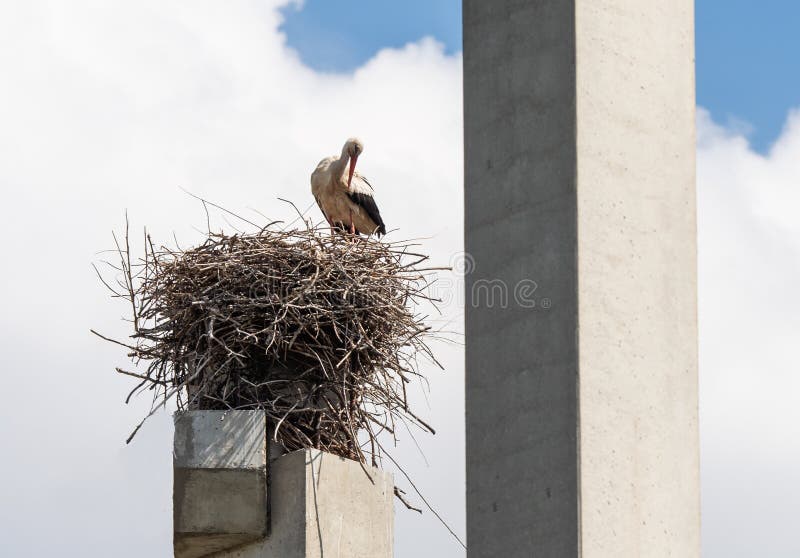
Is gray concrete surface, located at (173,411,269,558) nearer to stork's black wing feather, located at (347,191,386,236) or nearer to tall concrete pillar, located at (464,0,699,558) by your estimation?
tall concrete pillar, located at (464,0,699,558)

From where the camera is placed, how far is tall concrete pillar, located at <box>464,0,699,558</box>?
14.9ft

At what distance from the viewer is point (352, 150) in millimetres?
11062

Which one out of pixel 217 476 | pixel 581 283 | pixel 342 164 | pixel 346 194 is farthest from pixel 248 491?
pixel 342 164

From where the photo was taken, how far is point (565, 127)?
480cm

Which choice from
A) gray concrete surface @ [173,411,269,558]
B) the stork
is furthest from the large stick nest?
the stork

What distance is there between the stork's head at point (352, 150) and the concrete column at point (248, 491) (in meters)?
4.03

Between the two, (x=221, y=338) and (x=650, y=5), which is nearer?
(x=650, y=5)

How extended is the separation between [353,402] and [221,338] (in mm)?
818

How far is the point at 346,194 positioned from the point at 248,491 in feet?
13.8

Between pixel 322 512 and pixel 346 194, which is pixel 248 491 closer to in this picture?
pixel 322 512

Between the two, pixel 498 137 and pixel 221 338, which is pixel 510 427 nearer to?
pixel 498 137

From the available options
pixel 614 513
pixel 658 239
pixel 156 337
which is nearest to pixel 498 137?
pixel 658 239

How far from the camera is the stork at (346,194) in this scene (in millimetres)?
11102

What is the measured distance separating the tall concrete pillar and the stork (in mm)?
5940
